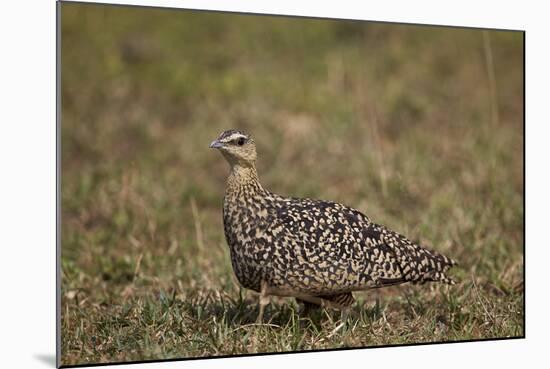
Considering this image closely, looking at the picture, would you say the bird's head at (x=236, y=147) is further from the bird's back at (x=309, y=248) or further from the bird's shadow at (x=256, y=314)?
the bird's shadow at (x=256, y=314)

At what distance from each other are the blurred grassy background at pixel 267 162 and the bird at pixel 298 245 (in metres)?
0.34

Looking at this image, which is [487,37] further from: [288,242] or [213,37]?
[288,242]

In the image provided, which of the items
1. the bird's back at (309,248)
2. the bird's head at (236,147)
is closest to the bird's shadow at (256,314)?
the bird's back at (309,248)

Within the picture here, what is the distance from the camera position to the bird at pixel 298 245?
192 inches

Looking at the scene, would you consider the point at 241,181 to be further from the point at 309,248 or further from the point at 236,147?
the point at 309,248

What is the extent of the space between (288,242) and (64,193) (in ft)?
10.8

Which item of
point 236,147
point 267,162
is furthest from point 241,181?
point 267,162

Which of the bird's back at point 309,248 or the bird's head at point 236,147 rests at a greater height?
the bird's head at point 236,147

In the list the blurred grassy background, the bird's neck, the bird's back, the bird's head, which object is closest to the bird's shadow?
the blurred grassy background

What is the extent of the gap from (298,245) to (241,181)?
0.50 m

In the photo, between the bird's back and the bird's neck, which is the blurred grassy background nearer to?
the bird's back

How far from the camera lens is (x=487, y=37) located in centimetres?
810

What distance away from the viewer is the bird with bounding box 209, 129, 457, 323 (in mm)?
4867

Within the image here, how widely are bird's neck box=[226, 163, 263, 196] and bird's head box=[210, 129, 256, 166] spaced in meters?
0.02
